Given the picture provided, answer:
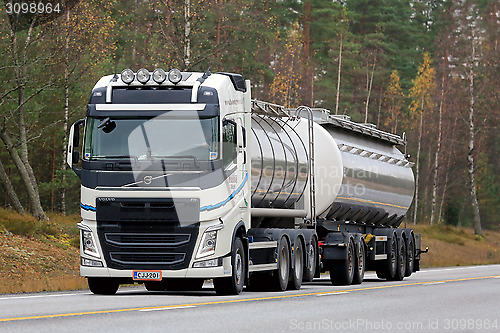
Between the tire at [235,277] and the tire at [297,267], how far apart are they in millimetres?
2590

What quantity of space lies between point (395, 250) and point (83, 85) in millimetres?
15918

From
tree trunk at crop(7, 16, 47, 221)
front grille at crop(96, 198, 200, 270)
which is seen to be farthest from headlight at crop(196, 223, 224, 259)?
tree trunk at crop(7, 16, 47, 221)

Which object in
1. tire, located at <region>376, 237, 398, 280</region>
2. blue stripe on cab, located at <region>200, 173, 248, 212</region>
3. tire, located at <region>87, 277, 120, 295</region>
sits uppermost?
blue stripe on cab, located at <region>200, 173, 248, 212</region>

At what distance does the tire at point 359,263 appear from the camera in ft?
83.2

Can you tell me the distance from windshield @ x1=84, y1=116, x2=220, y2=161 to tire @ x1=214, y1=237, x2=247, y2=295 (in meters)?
1.88

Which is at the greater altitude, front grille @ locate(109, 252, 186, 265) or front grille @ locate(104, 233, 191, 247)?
front grille @ locate(104, 233, 191, 247)

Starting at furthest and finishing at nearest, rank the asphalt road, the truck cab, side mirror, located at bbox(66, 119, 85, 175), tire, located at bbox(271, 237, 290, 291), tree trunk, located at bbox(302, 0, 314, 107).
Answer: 1. tree trunk, located at bbox(302, 0, 314, 107)
2. tire, located at bbox(271, 237, 290, 291)
3. side mirror, located at bbox(66, 119, 85, 175)
4. the truck cab
5. the asphalt road

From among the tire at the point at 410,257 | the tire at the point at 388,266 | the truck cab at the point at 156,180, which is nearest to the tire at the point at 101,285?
the truck cab at the point at 156,180

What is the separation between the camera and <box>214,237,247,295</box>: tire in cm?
1795

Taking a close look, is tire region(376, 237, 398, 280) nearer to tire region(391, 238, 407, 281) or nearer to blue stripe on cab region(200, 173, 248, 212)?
tire region(391, 238, 407, 281)

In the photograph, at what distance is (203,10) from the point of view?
34.0 m

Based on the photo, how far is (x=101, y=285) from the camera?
18.5 m

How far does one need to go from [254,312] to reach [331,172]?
10.2 meters

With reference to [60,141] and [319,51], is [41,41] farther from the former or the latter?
[319,51]
